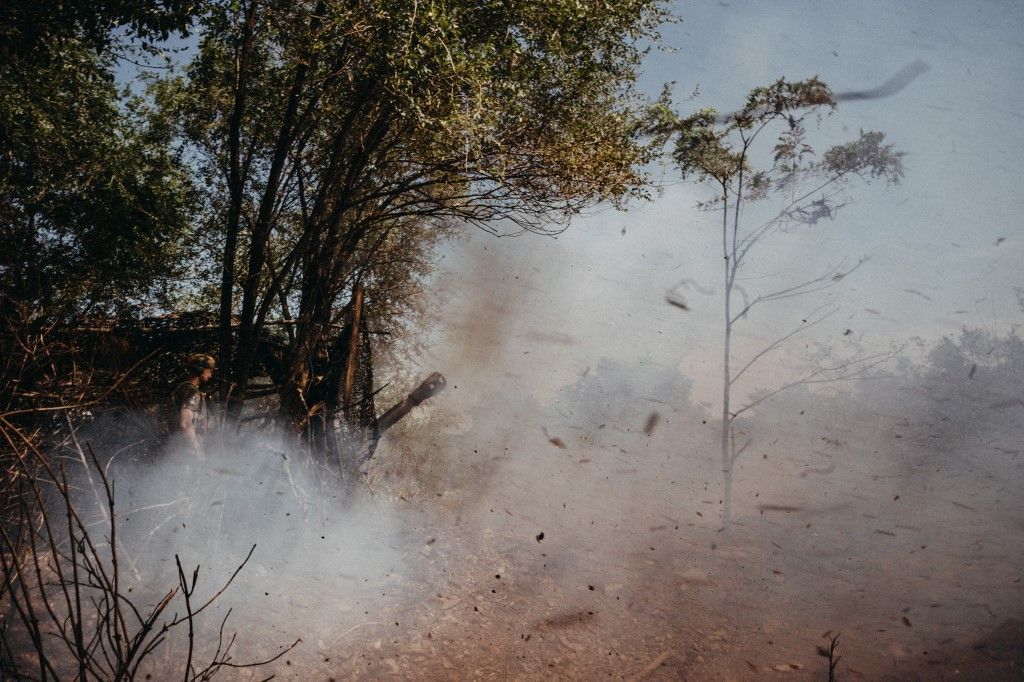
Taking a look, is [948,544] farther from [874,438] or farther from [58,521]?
[58,521]

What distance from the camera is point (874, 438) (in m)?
19.1

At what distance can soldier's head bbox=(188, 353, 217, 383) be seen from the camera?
27.1ft

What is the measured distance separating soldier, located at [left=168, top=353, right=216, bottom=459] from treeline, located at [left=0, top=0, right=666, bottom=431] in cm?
65

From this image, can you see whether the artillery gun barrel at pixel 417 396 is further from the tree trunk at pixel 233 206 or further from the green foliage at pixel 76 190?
the green foliage at pixel 76 190

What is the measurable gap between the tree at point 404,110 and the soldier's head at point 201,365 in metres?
0.39

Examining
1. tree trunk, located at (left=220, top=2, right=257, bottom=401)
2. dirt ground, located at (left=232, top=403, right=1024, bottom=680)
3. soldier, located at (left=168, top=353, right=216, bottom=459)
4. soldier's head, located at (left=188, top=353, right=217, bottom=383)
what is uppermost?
tree trunk, located at (left=220, top=2, right=257, bottom=401)

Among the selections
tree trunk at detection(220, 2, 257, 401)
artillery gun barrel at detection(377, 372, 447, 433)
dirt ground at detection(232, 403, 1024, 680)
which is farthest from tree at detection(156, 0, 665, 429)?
dirt ground at detection(232, 403, 1024, 680)

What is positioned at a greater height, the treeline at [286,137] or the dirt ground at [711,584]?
the treeline at [286,137]

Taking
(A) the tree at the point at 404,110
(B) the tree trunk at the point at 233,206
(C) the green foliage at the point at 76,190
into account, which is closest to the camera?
(A) the tree at the point at 404,110

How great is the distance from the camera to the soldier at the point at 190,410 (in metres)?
7.47

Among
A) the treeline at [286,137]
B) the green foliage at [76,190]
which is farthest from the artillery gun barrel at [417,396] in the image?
the green foliage at [76,190]

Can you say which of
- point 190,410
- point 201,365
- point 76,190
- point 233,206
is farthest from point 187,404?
point 76,190

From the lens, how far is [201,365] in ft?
27.5

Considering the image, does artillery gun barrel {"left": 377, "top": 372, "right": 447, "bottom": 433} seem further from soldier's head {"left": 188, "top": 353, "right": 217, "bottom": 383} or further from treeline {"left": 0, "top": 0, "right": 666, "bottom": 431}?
soldier's head {"left": 188, "top": 353, "right": 217, "bottom": 383}
